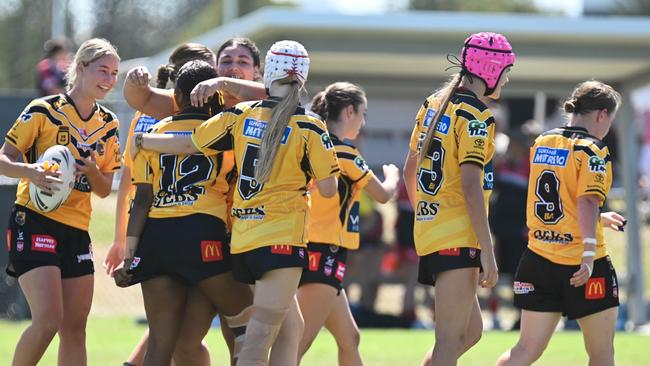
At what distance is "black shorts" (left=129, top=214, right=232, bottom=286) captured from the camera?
21.3ft

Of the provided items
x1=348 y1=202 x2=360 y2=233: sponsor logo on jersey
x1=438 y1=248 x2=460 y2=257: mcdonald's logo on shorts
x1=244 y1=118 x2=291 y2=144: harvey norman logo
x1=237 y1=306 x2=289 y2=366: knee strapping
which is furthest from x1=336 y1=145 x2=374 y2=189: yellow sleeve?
x1=237 y1=306 x2=289 y2=366: knee strapping

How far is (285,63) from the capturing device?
6523 mm

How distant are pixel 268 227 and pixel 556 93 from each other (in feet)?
32.8

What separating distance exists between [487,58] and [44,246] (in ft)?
9.14

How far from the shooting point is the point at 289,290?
6.43 meters

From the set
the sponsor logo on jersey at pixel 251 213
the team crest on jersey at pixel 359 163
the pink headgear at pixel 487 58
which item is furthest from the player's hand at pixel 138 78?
the pink headgear at pixel 487 58

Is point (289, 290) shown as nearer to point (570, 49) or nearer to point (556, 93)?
point (570, 49)

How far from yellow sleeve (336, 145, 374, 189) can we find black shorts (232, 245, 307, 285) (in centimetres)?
140

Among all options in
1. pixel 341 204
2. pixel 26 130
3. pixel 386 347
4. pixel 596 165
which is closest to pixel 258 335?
pixel 341 204

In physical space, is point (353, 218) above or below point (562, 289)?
above

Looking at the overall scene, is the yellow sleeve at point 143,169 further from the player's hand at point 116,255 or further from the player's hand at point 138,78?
the player's hand at point 116,255

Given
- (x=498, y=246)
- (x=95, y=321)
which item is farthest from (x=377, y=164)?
(x=95, y=321)

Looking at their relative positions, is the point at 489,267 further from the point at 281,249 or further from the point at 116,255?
the point at 116,255

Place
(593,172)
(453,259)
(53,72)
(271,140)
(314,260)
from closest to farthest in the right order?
(271,140), (453,259), (593,172), (314,260), (53,72)
